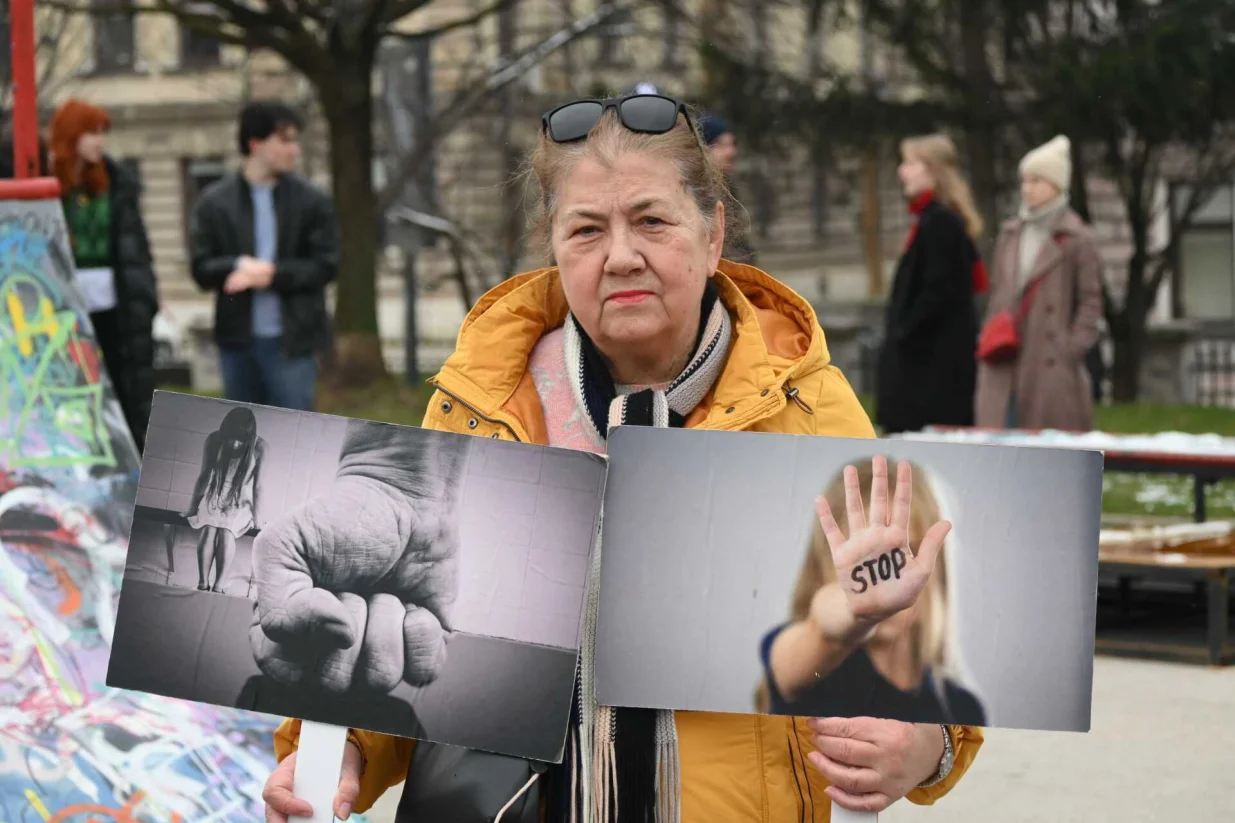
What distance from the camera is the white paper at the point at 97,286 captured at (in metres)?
8.51

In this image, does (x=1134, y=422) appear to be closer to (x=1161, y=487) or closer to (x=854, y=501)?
(x=1161, y=487)

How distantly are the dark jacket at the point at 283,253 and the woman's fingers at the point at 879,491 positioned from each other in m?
6.34

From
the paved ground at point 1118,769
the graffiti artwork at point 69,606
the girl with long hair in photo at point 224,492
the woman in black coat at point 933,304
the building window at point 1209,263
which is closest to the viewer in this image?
the girl with long hair in photo at point 224,492

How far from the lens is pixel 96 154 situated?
8523 mm

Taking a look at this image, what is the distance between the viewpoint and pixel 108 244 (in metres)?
8.52

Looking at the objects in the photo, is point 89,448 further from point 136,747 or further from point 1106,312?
point 1106,312

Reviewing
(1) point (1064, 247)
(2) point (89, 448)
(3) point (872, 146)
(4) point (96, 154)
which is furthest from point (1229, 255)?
(2) point (89, 448)

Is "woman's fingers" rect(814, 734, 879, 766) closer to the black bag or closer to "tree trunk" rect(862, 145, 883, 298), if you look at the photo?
the black bag

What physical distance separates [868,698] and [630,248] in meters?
0.69

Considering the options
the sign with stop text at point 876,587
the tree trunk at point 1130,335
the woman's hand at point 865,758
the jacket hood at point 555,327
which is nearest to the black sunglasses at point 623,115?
the jacket hood at point 555,327

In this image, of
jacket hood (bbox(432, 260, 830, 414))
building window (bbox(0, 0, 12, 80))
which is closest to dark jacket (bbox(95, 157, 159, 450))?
building window (bbox(0, 0, 12, 80))

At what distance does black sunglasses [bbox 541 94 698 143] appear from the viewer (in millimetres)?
2633

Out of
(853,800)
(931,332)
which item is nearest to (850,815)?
(853,800)

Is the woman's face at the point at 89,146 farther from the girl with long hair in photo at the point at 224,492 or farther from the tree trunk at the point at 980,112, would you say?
the tree trunk at the point at 980,112
